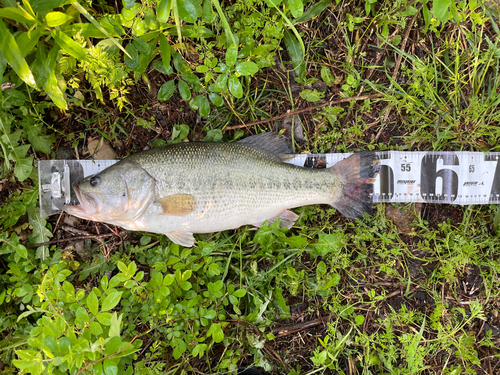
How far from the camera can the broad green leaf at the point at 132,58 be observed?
3.18 m

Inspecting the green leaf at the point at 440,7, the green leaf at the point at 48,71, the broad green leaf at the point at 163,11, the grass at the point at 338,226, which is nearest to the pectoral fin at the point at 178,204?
the grass at the point at 338,226

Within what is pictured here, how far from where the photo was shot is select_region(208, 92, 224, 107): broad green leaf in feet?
11.5

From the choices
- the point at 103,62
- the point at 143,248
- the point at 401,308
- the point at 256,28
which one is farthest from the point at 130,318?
the point at 256,28

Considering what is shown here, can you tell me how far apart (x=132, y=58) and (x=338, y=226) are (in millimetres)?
2828

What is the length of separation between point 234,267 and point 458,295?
261cm

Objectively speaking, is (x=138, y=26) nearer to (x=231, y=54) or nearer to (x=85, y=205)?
(x=231, y=54)

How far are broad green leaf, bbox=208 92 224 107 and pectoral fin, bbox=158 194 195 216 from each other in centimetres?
104

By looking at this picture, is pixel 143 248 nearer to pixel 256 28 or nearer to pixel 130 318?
pixel 130 318

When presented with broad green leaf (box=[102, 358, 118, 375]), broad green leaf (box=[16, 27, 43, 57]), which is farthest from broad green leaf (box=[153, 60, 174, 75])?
broad green leaf (box=[102, 358, 118, 375])

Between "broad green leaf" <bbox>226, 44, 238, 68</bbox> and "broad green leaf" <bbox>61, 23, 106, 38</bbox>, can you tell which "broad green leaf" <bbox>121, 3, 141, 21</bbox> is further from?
"broad green leaf" <bbox>226, 44, 238, 68</bbox>

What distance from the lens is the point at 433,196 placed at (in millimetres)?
3770

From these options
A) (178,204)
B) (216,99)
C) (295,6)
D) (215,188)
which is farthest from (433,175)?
(178,204)

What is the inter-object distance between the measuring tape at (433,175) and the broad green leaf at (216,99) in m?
1.03

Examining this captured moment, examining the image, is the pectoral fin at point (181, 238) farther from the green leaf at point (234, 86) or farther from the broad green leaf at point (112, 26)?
the broad green leaf at point (112, 26)
